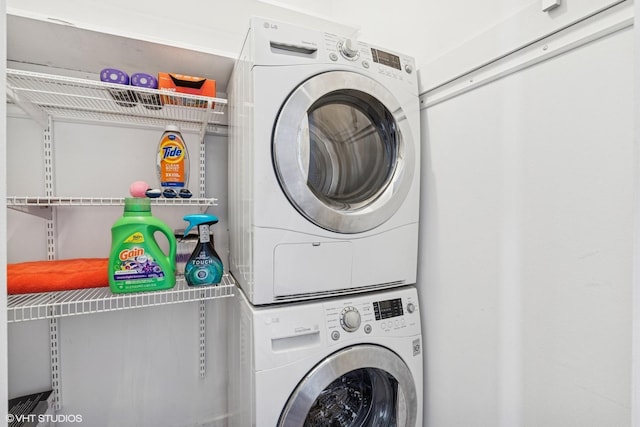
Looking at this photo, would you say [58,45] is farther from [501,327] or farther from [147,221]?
[501,327]

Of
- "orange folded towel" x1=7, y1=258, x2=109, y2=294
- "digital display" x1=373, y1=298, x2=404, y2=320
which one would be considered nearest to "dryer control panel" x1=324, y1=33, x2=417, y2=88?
"digital display" x1=373, y1=298, x2=404, y2=320

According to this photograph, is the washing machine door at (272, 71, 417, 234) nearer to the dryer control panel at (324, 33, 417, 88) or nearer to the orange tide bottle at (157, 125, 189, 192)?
the dryer control panel at (324, 33, 417, 88)

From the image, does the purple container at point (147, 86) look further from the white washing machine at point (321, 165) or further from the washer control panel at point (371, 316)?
the washer control panel at point (371, 316)

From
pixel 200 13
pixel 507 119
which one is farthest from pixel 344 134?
pixel 200 13

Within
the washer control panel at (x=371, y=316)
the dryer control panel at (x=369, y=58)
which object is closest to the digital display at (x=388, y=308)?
the washer control panel at (x=371, y=316)

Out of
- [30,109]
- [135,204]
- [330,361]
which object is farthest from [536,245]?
[30,109]

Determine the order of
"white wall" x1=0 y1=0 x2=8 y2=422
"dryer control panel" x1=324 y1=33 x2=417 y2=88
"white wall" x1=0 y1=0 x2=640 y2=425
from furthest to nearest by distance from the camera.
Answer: "dryer control panel" x1=324 y1=33 x2=417 y2=88, "white wall" x1=0 y1=0 x2=640 y2=425, "white wall" x1=0 y1=0 x2=8 y2=422

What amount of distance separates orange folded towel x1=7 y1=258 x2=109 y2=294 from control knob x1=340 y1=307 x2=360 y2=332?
963 mm

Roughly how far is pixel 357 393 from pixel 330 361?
1.26ft

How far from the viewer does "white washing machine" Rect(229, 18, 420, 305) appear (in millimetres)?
1025

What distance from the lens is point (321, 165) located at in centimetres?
127

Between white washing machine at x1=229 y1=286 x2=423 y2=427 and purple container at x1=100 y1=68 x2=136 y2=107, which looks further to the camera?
purple container at x1=100 y1=68 x2=136 y2=107

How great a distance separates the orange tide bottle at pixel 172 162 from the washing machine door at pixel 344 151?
0.55 m

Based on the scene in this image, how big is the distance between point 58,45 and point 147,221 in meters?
0.81
